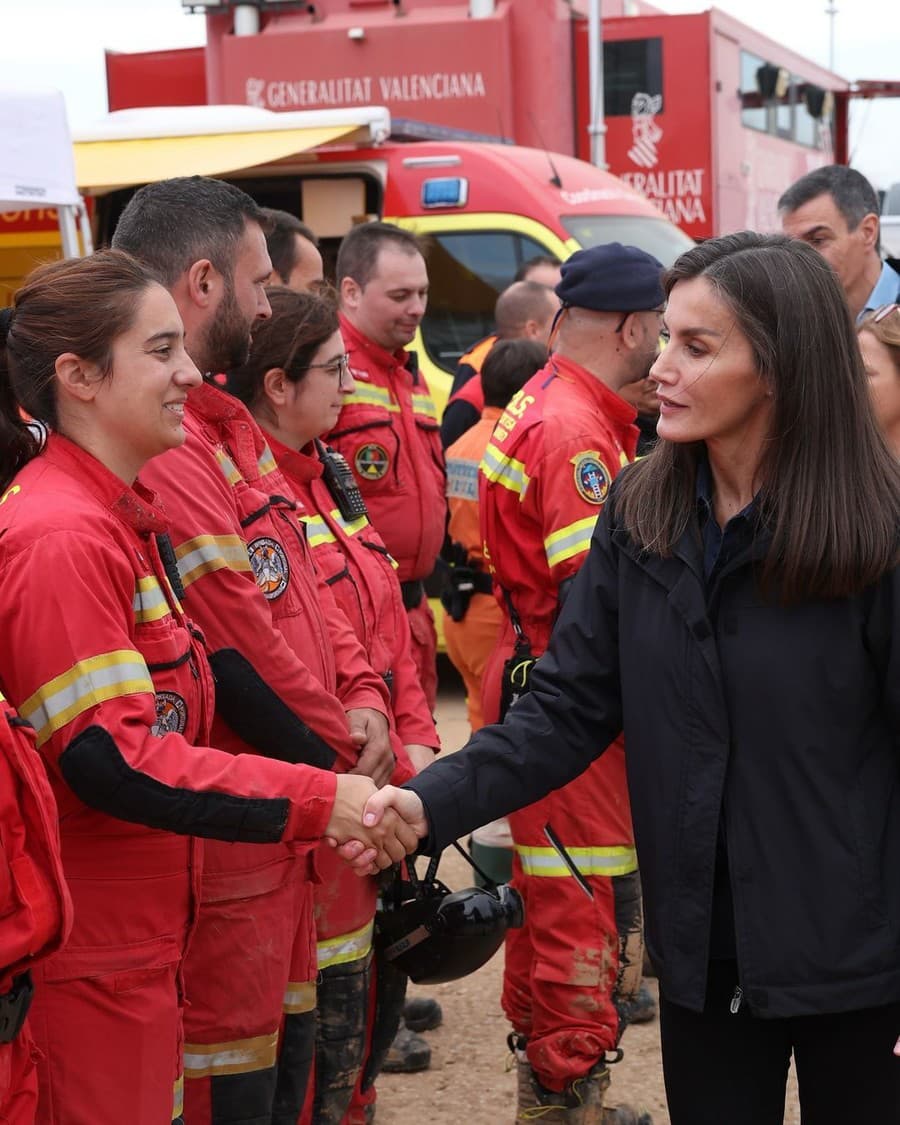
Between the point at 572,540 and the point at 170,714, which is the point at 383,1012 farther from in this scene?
the point at 170,714

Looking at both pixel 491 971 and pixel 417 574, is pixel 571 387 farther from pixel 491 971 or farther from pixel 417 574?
pixel 491 971

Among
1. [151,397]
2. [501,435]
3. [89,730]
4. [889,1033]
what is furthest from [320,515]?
[889,1033]

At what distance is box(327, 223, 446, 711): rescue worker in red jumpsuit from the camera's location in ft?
17.1

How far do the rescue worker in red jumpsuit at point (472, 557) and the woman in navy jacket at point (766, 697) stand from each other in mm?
2836

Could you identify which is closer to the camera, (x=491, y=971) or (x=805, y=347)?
(x=805, y=347)

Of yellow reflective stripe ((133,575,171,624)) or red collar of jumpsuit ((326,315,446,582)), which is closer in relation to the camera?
yellow reflective stripe ((133,575,171,624))

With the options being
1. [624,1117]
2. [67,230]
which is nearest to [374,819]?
[624,1117]

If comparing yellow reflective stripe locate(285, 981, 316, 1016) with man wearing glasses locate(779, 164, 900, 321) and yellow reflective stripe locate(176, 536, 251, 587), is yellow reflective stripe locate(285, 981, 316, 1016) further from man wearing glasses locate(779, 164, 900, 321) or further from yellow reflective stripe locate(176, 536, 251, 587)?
man wearing glasses locate(779, 164, 900, 321)

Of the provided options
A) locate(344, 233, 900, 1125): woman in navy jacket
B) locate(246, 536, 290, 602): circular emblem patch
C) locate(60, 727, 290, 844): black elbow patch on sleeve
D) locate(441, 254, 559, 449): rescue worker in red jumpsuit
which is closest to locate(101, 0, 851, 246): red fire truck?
locate(441, 254, 559, 449): rescue worker in red jumpsuit

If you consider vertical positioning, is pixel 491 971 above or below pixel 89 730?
below

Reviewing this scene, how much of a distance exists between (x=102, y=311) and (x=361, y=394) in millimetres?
2512

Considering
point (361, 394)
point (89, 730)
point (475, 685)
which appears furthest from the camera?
point (475, 685)

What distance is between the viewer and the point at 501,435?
14.2ft

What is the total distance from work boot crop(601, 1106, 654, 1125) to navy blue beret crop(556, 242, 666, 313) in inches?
82.3
